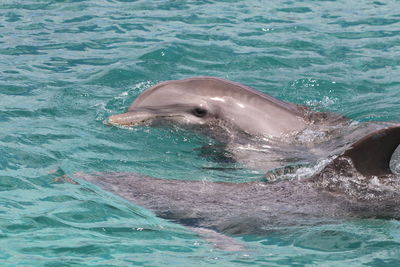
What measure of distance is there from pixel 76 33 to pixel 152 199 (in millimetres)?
9347

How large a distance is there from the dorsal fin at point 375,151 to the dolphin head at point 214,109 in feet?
9.09

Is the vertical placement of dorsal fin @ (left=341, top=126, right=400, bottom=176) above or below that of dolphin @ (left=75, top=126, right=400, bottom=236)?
above

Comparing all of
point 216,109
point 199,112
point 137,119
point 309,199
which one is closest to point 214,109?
point 216,109

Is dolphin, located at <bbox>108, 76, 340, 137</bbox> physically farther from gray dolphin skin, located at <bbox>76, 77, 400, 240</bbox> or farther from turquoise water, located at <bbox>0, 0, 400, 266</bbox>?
gray dolphin skin, located at <bbox>76, 77, 400, 240</bbox>

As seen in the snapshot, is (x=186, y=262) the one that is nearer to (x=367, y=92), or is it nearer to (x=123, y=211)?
(x=123, y=211)

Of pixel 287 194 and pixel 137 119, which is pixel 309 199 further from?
pixel 137 119

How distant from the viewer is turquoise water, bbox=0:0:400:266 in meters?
6.82

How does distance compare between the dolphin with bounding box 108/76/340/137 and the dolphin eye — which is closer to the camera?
the dolphin with bounding box 108/76/340/137

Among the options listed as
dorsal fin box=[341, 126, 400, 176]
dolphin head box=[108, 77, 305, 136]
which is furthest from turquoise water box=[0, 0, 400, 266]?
dorsal fin box=[341, 126, 400, 176]

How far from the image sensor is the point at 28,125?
1055 centimetres

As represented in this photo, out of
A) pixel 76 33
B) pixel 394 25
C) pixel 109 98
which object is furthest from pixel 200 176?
pixel 394 25

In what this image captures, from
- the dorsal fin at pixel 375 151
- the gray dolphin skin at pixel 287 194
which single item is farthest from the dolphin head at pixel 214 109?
the dorsal fin at pixel 375 151

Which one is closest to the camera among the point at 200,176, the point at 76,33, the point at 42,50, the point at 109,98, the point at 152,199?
the point at 152,199

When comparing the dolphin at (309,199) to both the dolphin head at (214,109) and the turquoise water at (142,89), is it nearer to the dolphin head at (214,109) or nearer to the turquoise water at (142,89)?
the turquoise water at (142,89)
